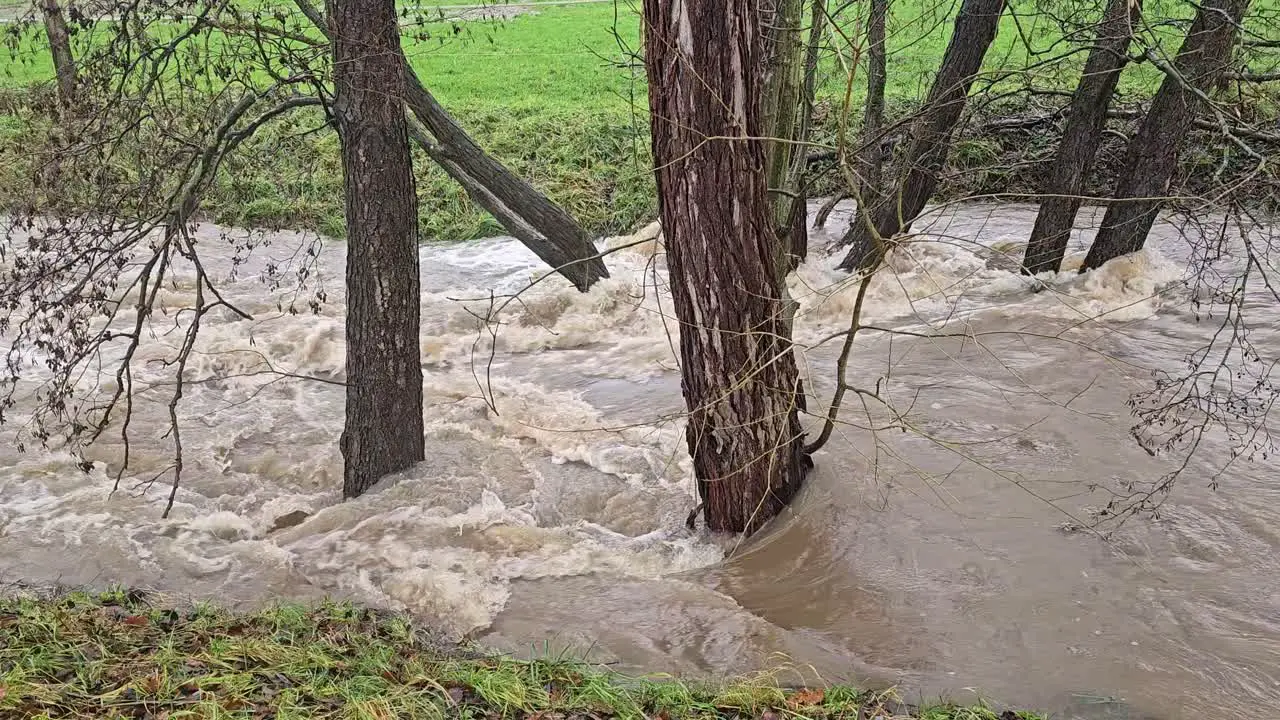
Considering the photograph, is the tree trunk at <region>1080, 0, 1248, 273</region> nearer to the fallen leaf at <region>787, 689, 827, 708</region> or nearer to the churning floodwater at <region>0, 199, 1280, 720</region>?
the churning floodwater at <region>0, 199, 1280, 720</region>

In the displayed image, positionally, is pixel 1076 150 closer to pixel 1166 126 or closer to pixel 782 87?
pixel 1166 126

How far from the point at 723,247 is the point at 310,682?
263cm

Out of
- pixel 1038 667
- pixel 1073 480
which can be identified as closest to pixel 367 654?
pixel 1038 667

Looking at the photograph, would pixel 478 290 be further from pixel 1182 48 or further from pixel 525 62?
pixel 525 62

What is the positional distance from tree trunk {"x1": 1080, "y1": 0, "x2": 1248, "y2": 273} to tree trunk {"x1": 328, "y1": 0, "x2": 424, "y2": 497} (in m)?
4.86

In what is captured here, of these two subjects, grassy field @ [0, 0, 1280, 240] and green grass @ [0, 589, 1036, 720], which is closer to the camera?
green grass @ [0, 589, 1036, 720]

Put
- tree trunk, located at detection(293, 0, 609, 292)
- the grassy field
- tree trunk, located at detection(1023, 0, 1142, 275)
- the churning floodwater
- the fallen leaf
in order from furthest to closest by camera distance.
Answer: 1. the grassy field
2. tree trunk, located at detection(1023, 0, 1142, 275)
3. tree trunk, located at detection(293, 0, 609, 292)
4. the churning floodwater
5. the fallen leaf

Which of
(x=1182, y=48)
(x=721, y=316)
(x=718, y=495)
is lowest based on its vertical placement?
(x=718, y=495)

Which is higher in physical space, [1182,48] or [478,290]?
[1182,48]

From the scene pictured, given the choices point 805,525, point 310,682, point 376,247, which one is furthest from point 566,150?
point 310,682

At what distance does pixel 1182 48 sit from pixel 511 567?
6.86m

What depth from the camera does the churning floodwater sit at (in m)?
4.29

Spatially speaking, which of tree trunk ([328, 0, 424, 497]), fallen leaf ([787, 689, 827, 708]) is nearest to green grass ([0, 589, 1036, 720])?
fallen leaf ([787, 689, 827, 708])

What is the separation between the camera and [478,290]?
11.2 m
